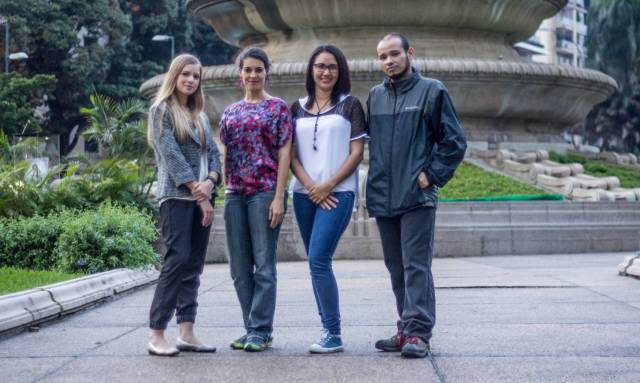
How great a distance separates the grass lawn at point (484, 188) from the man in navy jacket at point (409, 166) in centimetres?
A: 1041

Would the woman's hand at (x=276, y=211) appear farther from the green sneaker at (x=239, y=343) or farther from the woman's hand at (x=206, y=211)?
the green sneaker at (x=239, y=343)

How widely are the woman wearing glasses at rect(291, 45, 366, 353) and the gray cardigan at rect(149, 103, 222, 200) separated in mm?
601

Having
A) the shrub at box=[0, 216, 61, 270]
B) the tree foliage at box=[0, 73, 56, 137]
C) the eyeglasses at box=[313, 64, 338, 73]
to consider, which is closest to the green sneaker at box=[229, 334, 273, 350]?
the eyeglasses at box=[313, 64, 338, 73]

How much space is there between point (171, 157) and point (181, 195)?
0.23 m

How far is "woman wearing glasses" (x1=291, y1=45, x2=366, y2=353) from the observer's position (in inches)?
237

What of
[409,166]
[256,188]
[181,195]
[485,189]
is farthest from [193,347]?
[485,189]

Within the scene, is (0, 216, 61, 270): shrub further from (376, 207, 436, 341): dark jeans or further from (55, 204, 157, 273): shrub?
(376, 207, 436, 341): dark jeans

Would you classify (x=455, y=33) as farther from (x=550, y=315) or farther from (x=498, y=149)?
(x=550, y=315)

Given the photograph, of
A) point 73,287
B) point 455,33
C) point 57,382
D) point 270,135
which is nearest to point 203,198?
point 270,135

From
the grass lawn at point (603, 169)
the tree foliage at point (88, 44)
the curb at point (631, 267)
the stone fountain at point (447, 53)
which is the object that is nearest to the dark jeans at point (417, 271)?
the curb at point (631, 267)

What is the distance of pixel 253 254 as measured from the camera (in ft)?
20.4

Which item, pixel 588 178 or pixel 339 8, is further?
pixel 339 8

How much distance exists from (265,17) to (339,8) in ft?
6.82

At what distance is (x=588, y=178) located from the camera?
19453 mm
